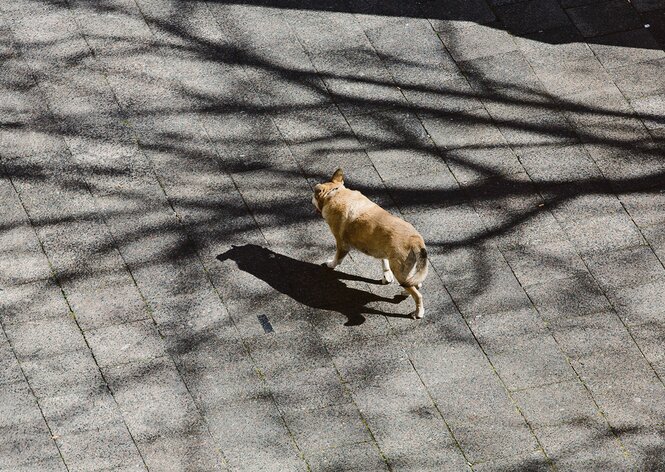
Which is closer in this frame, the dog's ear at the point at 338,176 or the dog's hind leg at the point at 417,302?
the dog's hind leg at the point at 417,302

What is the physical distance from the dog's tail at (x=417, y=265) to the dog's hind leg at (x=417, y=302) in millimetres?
88

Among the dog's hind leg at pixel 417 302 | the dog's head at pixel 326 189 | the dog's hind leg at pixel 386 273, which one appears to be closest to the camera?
the dog's hind leg at pixel 417 302

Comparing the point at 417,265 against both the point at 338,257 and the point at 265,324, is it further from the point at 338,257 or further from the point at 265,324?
the point at 265,324

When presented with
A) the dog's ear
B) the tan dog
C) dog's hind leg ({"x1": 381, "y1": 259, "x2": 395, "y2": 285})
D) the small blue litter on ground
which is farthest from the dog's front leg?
the small blue litter on ground

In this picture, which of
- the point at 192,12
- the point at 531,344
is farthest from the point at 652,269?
the point at 192,12

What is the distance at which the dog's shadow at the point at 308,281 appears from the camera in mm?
10453

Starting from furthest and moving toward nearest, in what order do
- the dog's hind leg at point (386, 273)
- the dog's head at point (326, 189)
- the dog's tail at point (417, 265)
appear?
the dog's hind leg at point (386, 273) < the dog's head at point (326, 189) < the dog's tail at point (417, 265)

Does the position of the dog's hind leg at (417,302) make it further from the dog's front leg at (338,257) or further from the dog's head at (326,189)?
the dog's head at (326,189)

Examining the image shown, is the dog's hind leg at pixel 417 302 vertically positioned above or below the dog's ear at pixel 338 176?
below

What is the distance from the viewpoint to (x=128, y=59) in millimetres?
12164

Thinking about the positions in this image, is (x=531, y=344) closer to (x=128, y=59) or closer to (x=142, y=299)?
(x=142, y=299)

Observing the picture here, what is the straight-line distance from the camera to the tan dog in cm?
984

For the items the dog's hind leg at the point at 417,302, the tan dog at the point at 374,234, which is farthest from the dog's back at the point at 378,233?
the dog's hind leg at the point at 417,302

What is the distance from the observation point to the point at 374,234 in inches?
394
